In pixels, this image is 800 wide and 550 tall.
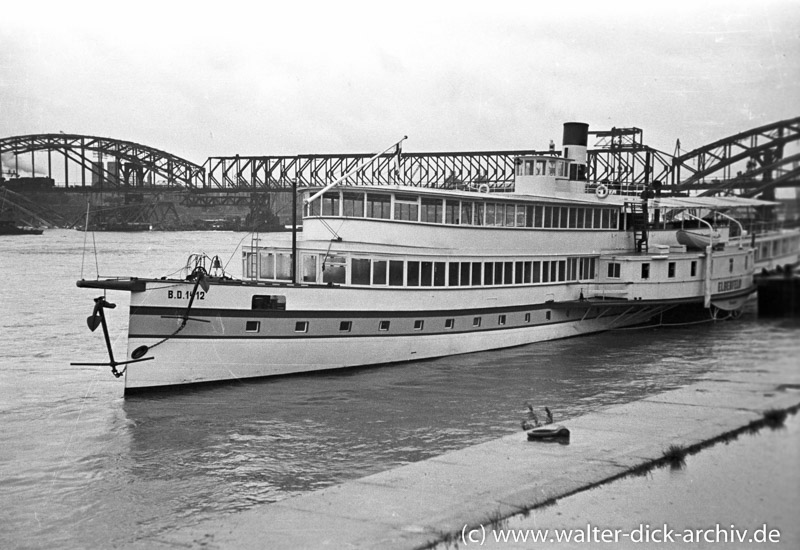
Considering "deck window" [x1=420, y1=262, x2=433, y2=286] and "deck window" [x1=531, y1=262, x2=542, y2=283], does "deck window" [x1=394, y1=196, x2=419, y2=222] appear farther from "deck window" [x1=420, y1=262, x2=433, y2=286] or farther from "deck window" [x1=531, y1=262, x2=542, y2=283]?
"deck window" [x1=531, y1=262, x2=542, y2=283]

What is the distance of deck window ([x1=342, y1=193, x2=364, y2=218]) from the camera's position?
74.8 feet

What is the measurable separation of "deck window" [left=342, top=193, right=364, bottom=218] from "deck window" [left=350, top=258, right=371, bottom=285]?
4.33 ft

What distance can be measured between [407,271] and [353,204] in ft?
7.05

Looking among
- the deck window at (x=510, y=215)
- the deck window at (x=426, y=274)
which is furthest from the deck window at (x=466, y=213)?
the deck window at (x=426, y=274)

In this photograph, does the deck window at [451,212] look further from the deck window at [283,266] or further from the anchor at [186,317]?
the anchor at [186,317]

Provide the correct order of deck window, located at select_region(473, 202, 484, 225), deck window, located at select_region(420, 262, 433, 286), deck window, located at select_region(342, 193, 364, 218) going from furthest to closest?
1. deck window, located at select_region(473, 202, 484, 225)
2. deck window, located at select_region(420, 262, 433, 286)
3. deck window, located at select_region(342, 193, 364, 218)

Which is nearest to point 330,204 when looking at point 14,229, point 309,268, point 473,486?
point 309,268

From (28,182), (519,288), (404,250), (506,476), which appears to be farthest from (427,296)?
(28,182)

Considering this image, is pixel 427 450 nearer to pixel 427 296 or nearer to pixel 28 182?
pixel 427 296

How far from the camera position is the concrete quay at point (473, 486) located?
27.3 ft

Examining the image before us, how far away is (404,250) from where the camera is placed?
22.5 m

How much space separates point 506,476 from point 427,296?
13.0 meters

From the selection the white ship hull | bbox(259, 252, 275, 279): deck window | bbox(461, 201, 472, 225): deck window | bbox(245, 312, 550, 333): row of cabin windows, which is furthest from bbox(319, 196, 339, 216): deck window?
bbox(461, 201, 472, 225): deck window

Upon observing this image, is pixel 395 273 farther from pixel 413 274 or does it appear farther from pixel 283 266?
pixel 283 266
